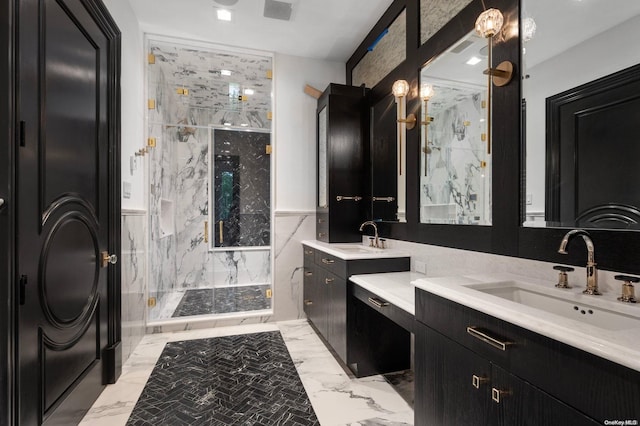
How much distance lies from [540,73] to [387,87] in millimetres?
1447

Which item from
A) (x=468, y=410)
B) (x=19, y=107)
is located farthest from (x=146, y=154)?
(x=468, y=410)

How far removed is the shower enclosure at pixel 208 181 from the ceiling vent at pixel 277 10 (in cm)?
70

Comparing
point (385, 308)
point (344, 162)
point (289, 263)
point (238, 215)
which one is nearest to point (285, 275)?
point (289, 263)

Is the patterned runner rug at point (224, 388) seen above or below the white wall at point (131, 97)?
below

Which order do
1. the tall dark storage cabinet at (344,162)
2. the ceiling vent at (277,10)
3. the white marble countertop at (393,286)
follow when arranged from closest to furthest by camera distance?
the white marble countertop at (393,286) → the ceiling vent at (277,10) → the tall dark storage cabinet at (344,162)

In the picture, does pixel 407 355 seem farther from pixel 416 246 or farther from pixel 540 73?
pixel 540 73

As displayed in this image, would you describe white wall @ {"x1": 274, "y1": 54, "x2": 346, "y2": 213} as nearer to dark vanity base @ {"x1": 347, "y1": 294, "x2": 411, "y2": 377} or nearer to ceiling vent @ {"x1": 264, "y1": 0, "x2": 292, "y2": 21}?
ceiling vent @ {"x1": 264, "y1": 0, "x2": 292, "y2": 21}

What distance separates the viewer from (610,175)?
116 cm

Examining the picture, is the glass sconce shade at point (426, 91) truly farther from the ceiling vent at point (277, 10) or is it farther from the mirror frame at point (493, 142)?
the ceiling vent at point (277, 10)

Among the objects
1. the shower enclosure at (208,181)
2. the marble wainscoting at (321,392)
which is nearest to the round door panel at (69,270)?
the marble wainscoting at (321,392)

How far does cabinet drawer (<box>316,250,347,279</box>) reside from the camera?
2.21 meters

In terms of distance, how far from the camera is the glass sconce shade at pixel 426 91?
214 centimetres

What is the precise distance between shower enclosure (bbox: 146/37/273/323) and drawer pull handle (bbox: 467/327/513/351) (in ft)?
8.78

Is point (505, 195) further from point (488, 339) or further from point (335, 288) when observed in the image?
point (335, 288)
